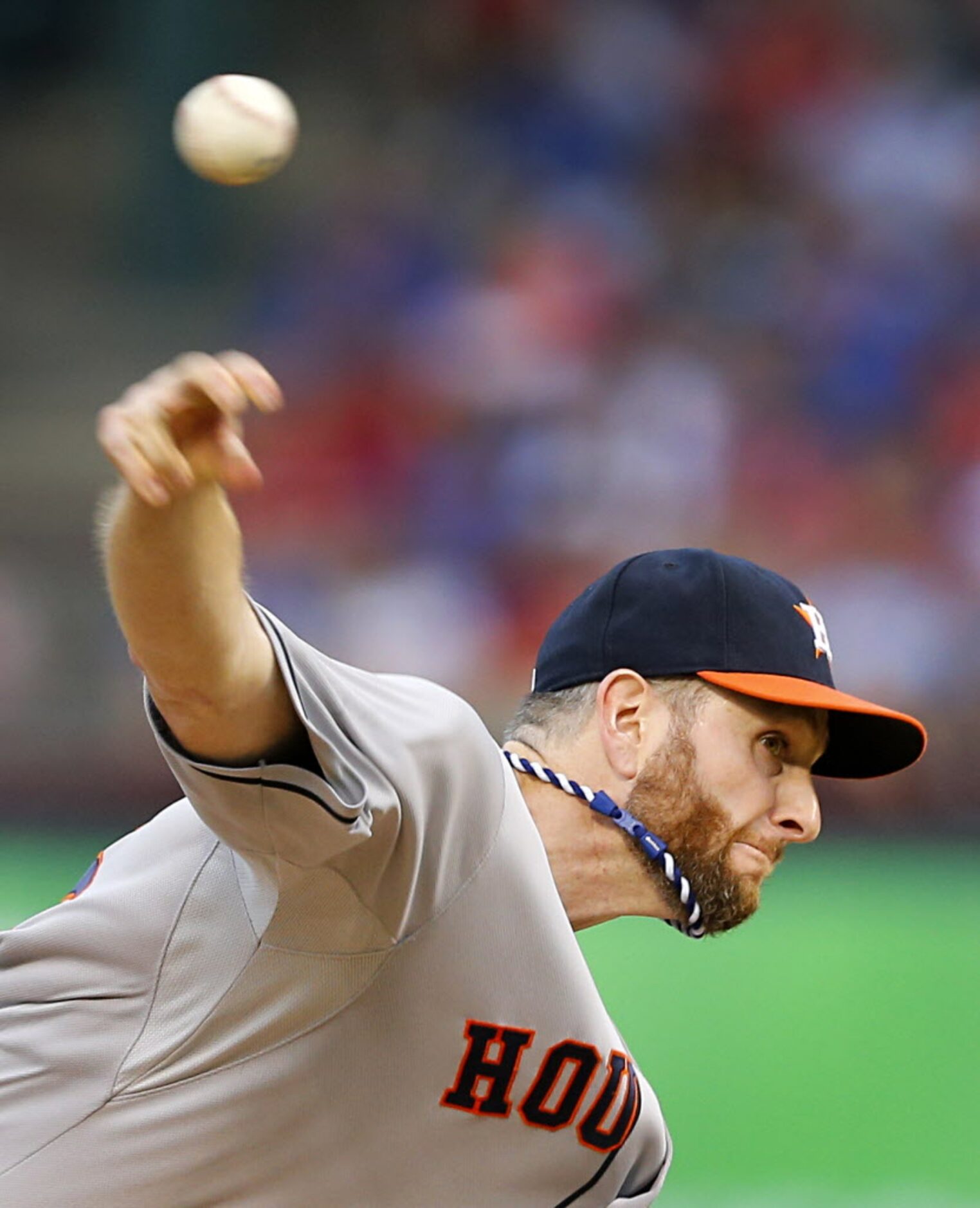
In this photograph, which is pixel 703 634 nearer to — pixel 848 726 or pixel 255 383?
pixel 848 726

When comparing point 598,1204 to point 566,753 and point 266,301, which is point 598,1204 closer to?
point 566,753

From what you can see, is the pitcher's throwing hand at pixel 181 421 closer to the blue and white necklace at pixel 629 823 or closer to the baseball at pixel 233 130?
the baseball at pixel 233 130

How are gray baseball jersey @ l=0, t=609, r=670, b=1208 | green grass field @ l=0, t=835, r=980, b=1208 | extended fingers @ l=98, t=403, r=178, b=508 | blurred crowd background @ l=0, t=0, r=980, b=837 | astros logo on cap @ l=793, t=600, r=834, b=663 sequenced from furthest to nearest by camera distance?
blurred crowd background @ l=0, t=0, r=980, b=837 < green grass field @ l=0, t=835, r=980, b=1208 < astros logo on cap @ l=793, t=600, r=834, b=663 < gray baseball jersey @ l=0, t=609, r=670, b=1208 < extended fingers @ l=98, t=403, r=178, b=508

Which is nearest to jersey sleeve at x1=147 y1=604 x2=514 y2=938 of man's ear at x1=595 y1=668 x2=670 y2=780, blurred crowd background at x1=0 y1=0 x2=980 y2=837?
man's ear at x1=595 y1=668 x2=670 y2=780

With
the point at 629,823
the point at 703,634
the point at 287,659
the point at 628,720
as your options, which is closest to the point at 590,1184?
the point at 629,823

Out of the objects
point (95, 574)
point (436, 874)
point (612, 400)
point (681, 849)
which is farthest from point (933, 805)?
point (436, 874)

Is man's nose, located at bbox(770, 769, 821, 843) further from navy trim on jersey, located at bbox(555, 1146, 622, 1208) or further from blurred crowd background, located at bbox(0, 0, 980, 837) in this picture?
blurred crowd background, located at bbox(0, 0, 980, 837)

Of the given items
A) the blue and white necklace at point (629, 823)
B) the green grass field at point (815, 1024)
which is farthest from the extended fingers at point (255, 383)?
the green grass field at point (815, 1024)
